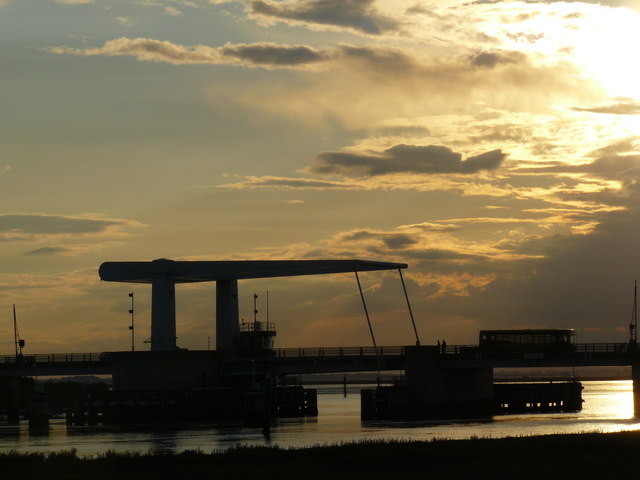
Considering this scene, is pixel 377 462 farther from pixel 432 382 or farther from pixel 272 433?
pixel 432 382

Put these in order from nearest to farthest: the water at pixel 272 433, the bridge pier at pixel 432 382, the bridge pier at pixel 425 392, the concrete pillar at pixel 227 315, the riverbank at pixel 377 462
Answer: the riverbank at pixel 377 462
the water at pixel 272 433
the bridge pier at pixel 425 392
the bridge pier at pixel 432 382
the concrete pillar at pixel 227 315

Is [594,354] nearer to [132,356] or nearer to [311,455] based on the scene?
[132,356]

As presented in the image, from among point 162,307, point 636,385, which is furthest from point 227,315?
point 636,385

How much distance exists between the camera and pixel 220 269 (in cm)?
10169

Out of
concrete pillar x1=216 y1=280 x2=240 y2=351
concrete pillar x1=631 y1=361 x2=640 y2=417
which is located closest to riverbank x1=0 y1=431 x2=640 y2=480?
concrete pillar x1=631 y1=361 x2=640 y2=417

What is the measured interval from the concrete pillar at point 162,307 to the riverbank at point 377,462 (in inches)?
1777

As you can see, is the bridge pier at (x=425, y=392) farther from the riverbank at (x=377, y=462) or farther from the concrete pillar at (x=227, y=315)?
the riverbank at (x=377, y=462)

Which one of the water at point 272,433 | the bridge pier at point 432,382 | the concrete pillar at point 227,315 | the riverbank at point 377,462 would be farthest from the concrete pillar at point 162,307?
the riverbank at point 377,462

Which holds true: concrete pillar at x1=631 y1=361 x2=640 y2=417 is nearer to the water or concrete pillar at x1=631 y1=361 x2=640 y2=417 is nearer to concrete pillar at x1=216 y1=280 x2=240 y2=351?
the water

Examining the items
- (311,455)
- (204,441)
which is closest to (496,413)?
(204,441)

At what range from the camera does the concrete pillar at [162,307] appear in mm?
101500

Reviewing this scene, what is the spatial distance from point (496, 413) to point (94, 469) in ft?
223

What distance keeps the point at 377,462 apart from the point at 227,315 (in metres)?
56.3

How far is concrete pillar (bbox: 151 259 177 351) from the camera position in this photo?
10150 centimetres
